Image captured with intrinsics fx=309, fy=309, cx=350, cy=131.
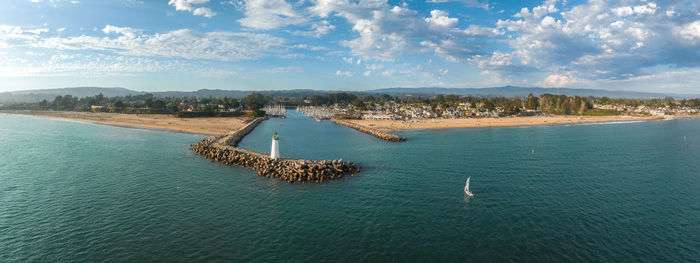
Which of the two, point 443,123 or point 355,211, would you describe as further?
point 443,123

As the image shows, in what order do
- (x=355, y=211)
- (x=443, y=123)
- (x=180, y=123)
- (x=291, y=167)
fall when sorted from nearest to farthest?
(x=355, y=211) → (x=291, y=167) → (x=180, y=123) → (x=443, y=123)

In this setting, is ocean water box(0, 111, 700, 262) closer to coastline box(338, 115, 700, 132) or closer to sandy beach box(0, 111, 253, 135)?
sandy beach box(0, 111, 253, 135)

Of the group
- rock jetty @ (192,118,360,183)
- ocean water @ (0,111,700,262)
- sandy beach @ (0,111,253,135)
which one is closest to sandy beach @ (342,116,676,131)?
sandy beach @ (0,111,253,135)

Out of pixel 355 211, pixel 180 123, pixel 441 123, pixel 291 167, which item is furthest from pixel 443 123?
pixel 355 211

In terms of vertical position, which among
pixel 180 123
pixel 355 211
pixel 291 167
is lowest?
pixel 355 211

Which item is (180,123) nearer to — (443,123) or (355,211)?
(443,123)

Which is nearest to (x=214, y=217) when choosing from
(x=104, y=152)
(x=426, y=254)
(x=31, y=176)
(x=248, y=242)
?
(x=248, y=242)

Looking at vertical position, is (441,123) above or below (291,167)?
above

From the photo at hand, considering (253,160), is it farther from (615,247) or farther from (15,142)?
(15,142)

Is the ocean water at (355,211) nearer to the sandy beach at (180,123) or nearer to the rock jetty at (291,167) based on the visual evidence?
the rock jetty at (291,167)
